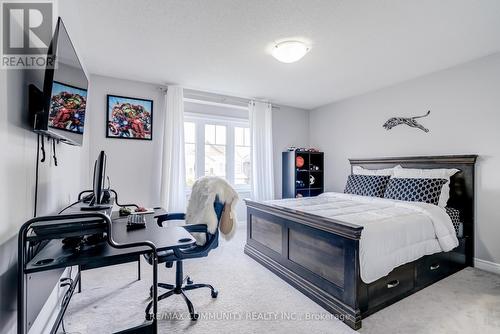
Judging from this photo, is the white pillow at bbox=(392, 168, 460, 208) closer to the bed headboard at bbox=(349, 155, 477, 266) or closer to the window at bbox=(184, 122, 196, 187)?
the bed headboard at bbox=(349, 155, 477, 266)

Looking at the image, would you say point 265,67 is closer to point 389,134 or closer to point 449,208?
point 389,134

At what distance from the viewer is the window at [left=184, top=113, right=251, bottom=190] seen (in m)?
4.29

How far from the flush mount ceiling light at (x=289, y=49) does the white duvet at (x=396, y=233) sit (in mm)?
1678

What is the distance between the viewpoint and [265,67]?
3121 mm

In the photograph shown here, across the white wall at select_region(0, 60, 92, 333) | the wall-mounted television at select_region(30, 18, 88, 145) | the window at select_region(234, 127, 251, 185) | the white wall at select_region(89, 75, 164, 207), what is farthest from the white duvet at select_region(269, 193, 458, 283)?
the white wall at select_region(89, 75, 164, 207)

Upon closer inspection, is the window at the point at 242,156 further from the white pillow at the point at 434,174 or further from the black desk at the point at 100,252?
the black desk at the point at 100,252

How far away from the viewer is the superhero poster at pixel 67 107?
1340mm

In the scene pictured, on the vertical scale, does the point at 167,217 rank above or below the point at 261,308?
above

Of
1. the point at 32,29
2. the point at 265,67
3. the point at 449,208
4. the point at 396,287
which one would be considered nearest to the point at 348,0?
the point at 265,67

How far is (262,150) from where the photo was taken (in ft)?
15.0

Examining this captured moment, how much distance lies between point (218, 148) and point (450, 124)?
11.6ft

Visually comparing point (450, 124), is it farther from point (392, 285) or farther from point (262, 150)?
point (262, 150)

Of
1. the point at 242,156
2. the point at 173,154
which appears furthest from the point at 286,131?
the point at 173,154

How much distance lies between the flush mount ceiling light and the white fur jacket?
1504mm
